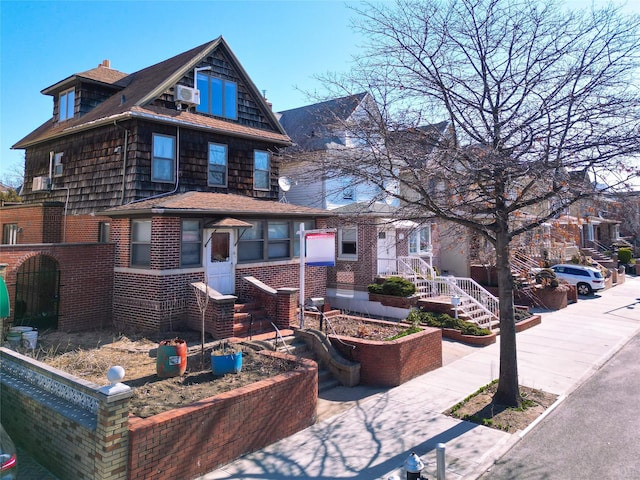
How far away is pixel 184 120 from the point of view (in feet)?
46.1

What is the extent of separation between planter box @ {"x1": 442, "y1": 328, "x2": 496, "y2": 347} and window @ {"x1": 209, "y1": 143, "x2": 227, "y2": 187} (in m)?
9.25

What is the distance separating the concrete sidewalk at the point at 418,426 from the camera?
5.93 meters

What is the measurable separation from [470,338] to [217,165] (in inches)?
407

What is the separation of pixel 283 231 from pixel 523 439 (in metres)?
9.99

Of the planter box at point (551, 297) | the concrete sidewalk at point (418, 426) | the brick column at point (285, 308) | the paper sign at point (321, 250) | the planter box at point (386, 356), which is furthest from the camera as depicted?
the planter box at point (551, 297)

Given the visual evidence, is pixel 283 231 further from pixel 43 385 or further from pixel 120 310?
pixel 43 385

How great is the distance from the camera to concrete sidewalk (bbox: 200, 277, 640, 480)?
593cm

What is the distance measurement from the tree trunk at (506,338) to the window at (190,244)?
26.1ft

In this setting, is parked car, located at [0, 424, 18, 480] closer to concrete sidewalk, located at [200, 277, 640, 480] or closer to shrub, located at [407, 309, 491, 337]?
concrete sidewalk, located at [200, 277, 640, 480]

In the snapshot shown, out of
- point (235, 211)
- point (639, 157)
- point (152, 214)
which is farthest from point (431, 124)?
point (152, 214)

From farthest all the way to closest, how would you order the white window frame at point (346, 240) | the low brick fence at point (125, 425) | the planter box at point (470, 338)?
the white window frame at point (346, 240) → the planter box at point (470, 338) → the low brick fence at point (125, 425)

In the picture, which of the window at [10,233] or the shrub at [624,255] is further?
the shrub at [624,255]

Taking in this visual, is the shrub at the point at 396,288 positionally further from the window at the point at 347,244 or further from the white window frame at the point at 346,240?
the window at the point at 347,244

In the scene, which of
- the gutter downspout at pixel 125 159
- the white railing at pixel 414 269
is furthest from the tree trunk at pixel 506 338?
the gutter downspout at pixel 125 159
